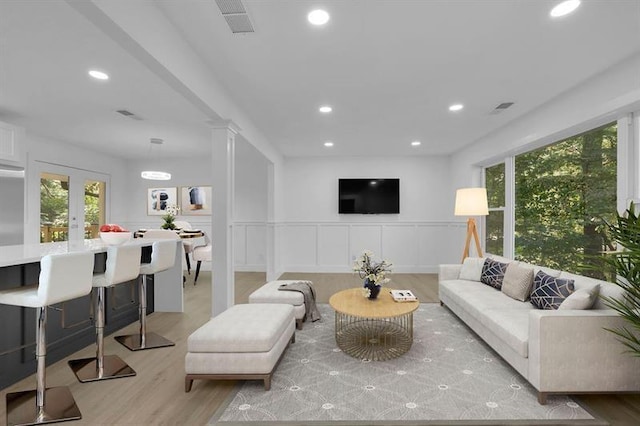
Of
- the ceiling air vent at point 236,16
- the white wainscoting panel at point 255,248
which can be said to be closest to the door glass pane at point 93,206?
the white wainscoting panel at point 255,248

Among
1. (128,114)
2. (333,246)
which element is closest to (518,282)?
(333,246)

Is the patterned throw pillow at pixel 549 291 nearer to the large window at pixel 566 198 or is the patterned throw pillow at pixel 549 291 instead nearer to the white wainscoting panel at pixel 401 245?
the large window at pixel 566 198

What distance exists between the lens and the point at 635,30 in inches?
89.7

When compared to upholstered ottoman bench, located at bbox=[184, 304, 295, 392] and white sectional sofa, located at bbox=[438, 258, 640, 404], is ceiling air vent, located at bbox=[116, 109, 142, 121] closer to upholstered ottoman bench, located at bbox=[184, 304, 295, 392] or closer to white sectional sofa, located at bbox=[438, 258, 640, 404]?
upholstered ottoman bench, located at bbox=[184, 304, 295, 392]

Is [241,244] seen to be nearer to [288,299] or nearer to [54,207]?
[54,207]

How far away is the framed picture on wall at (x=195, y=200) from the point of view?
23.9ft

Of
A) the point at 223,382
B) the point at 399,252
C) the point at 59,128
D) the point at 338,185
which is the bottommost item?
the point at 223,382

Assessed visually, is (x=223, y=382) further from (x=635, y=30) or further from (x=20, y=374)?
(x=635, y=30)

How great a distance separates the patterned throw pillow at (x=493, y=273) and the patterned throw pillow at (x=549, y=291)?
593mm

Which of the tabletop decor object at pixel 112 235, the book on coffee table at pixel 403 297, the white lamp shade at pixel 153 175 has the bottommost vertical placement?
the book on coffee table at pixel 403 297

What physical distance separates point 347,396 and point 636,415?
1789 mm

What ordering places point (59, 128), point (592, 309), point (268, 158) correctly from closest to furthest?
point (592, 309) → point (59, 128) → point (268, 158)

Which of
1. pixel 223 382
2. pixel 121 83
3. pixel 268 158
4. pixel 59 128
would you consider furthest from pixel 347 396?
pixel 59 128

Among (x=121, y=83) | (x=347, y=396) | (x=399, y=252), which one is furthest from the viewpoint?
(x=399, y=252)
